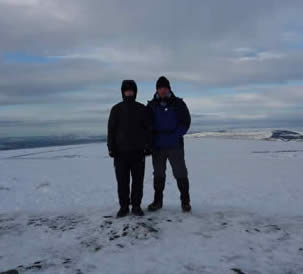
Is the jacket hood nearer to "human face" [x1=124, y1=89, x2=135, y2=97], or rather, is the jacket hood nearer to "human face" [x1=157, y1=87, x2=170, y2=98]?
"human face" [x1=124, y1=89, x2=135, y2=97]

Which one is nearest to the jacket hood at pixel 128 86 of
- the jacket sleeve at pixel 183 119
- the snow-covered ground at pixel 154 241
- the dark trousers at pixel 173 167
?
the jacket sleeve at pixel 183 119

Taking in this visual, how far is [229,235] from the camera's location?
5.83 metres

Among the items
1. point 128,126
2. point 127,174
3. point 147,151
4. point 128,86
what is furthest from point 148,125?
point 127,174

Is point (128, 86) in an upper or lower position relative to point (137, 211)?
upper

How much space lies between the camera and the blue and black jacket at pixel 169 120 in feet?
23.3

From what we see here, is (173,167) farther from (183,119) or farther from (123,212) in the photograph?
(123,212)

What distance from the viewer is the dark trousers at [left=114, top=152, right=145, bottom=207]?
6.99 m

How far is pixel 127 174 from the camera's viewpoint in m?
7.07

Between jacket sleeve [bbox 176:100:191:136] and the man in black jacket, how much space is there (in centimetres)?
56

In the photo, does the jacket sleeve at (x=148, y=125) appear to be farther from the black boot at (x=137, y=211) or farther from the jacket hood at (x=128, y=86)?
the black boot at (x=137, y=211)

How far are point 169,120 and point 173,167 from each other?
3.05ft

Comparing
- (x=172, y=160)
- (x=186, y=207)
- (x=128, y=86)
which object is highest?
(x=128, y=86)

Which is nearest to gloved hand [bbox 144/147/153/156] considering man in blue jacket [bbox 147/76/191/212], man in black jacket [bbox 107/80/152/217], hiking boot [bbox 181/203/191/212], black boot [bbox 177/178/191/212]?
man in black jacket [bbox 107/80/152/217]

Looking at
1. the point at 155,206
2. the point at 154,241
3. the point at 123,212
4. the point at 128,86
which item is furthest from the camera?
the point at 155,206
